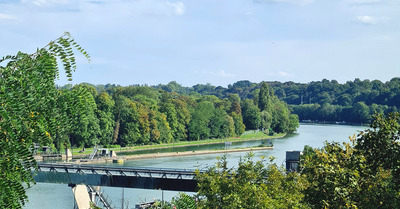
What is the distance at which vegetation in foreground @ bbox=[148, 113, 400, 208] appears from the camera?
15.7m

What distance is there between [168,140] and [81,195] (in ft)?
207

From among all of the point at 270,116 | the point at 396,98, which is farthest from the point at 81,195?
the point at 396,98

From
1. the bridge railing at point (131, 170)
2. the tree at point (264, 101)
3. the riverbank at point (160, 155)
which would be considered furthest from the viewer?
the tree at point (264, 101)

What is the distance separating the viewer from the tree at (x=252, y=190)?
60.4ft

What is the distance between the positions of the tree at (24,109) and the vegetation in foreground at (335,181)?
8.93m

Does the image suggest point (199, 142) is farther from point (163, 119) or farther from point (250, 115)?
point (250, 115)

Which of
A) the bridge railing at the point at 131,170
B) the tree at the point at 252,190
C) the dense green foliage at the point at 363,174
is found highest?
the dense green foliage at the point at 363,174

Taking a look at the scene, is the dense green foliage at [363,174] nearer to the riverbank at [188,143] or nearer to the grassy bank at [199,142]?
the riverbank at [188,143]

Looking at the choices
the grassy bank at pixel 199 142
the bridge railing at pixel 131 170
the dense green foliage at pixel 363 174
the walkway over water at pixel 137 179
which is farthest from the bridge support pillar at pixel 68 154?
the dense green foliage at pixel 363 174

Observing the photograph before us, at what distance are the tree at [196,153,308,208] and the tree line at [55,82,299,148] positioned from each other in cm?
5082

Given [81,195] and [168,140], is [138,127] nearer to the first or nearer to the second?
[168,140]

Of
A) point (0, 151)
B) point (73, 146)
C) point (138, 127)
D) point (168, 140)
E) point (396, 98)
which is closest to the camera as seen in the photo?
point (0, 151)

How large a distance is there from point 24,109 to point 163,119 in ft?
327

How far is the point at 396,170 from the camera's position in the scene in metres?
16.2
